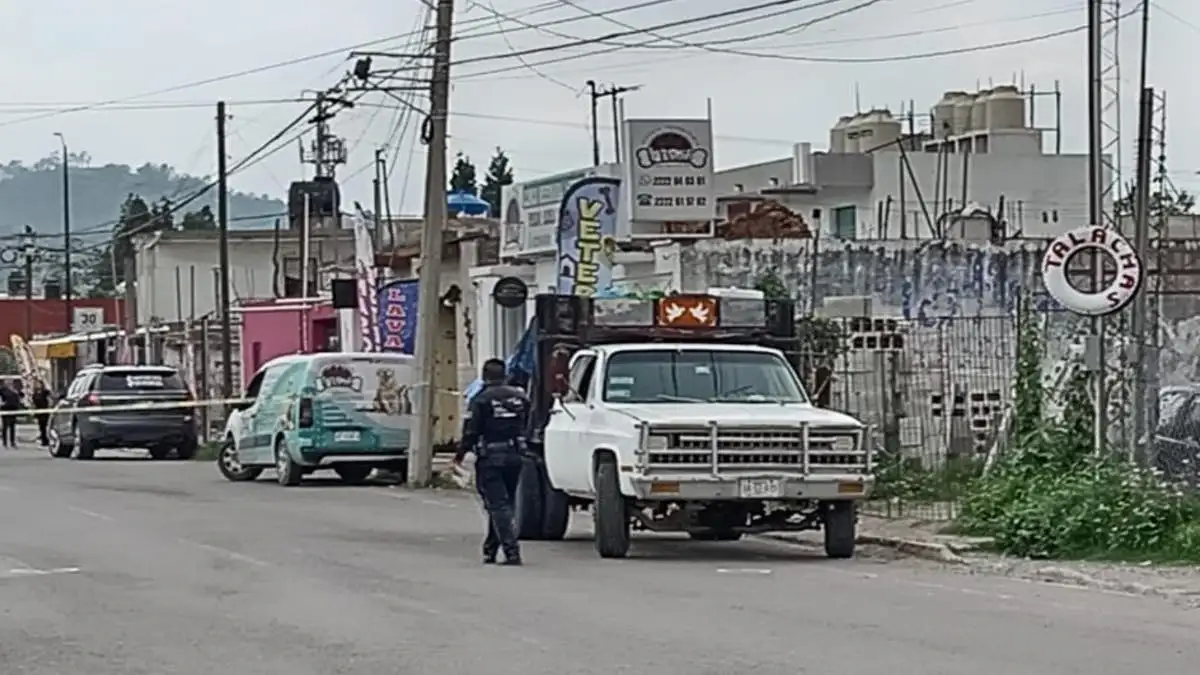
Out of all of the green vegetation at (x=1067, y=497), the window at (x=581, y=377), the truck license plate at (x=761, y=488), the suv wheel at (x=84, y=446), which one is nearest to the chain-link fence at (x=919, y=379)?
the green vegetation at (x=1067, y=497)

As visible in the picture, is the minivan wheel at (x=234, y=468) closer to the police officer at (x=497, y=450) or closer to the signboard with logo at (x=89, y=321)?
the police officer at (x=497, y=450)

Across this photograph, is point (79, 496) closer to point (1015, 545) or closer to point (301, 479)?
point (301, 479)

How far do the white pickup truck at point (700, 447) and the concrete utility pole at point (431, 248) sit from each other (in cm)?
1043

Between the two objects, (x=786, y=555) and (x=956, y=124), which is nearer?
(x=786, y=555)

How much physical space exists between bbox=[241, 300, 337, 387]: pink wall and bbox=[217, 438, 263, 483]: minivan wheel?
14.6 m

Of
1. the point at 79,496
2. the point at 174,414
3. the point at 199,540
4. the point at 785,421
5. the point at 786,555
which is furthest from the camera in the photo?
the point at 174,414

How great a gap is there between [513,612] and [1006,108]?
40.9 metres

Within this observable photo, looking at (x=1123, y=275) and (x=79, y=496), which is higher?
(x=1123, y=275)

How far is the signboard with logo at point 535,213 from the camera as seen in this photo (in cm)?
3550

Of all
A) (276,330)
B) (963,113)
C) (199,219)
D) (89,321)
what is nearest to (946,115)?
(963,113)

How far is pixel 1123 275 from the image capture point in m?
18.6

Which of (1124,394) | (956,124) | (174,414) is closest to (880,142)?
(956,124)

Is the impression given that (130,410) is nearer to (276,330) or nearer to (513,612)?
(276,330)

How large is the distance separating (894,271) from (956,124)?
22.7 m
